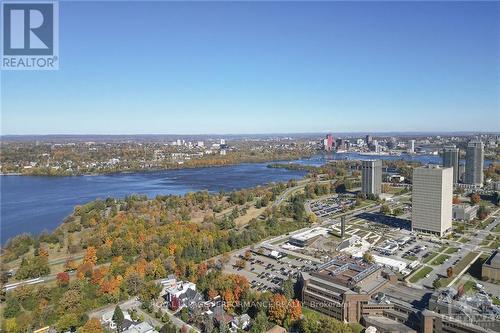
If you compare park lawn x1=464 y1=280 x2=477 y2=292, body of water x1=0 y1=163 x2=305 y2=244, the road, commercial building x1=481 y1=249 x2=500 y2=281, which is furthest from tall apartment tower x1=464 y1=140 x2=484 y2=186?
park lawn x1=464 y1=280 x2=477 y2=292

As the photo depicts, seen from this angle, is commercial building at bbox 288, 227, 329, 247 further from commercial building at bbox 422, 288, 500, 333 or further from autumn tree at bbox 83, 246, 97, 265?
autumn tree at bbox 83, 246, 97, 265

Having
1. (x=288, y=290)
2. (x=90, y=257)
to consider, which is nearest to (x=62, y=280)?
(x=90, y=257)

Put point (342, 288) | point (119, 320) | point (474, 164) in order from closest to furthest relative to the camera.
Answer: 1. point (119, 320)
2. point (342, 288)
3. point (474, 164)

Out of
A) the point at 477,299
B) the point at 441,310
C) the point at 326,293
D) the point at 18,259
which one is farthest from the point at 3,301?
the point at 477,299

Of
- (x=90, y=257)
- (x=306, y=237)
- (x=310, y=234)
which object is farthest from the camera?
(x=310, y=234)

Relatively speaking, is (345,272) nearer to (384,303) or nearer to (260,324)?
(384,303)

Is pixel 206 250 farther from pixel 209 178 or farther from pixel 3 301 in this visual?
pixel 209 178

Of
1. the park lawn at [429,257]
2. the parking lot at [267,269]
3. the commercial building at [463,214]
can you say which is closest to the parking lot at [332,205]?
the commercial building at [463,214]
